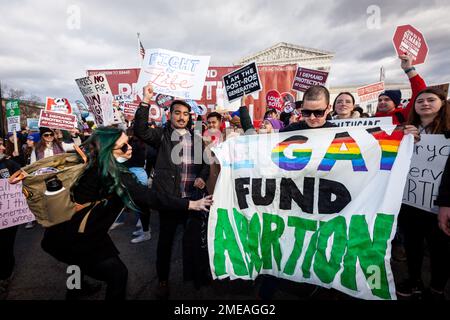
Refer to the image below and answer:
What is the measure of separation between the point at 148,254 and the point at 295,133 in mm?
2663

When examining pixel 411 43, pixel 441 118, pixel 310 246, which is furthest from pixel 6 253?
pixel 411 43

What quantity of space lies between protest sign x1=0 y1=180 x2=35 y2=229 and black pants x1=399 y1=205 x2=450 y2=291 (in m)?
4.42

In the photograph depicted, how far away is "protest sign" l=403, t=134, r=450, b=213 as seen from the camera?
221 centimetres

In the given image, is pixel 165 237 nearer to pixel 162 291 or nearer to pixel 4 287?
pixel 162 291

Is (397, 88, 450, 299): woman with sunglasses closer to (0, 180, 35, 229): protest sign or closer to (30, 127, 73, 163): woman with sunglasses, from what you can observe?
(0, 180, 35, 229): protest sign

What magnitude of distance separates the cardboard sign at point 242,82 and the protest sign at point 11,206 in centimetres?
328

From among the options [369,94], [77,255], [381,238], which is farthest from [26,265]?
[369,94]

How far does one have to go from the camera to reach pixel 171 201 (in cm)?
206

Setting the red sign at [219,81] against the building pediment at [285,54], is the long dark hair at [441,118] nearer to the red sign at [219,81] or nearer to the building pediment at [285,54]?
the red sign at [219,81]

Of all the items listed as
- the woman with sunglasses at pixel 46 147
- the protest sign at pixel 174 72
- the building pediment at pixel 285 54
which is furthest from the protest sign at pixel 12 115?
the building pediment at pixel 285 54

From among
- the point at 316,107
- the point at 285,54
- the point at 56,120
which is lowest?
the point at 316,107

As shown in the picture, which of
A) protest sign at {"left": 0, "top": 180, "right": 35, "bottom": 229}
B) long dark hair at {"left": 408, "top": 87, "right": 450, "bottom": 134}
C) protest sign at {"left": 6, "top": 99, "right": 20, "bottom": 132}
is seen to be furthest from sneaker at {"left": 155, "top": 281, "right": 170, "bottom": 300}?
protest sign at {"left": 6, "top": 99, "right": 20, "bottom": 132}

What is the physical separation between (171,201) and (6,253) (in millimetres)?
2304

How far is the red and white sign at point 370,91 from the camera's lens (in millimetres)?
7701
